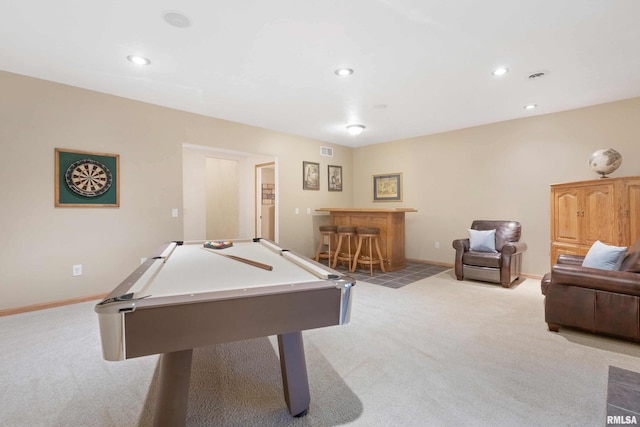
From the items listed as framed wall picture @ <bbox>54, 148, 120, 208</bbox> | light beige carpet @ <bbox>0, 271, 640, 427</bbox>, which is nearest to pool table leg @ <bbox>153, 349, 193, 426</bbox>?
light beige carpet @ <bbox>0, 271, 640, 427</bbox>

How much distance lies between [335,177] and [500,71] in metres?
3.81

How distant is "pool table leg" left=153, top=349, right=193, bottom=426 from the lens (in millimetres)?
1307

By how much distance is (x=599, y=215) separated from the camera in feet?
11.3

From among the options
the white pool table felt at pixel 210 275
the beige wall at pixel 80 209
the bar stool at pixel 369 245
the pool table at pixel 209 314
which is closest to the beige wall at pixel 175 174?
the beige wall at pixel 80 209

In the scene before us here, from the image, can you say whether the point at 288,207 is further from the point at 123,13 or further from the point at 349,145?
the point at 123,13

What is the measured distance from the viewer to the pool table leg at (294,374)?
5.12 ft

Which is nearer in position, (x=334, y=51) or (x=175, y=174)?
(x=334, y=51)

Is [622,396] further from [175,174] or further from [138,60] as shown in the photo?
[175,174]

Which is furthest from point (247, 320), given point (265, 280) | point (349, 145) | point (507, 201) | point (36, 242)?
point (349, 145)

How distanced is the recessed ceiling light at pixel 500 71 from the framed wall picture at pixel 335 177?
3652 millimetres

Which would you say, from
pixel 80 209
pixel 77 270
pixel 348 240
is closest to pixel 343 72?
pixel 348 240

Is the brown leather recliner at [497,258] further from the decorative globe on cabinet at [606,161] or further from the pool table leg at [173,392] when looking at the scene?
the pool table leg at [173,392]

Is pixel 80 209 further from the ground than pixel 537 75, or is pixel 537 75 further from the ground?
pixel 537 75

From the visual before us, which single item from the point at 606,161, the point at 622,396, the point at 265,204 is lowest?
the point at 622,396
